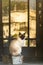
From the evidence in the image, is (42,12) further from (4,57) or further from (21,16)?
(4,57)

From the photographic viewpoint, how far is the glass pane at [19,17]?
546 inches

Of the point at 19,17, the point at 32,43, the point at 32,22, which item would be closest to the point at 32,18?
the point at 32,22

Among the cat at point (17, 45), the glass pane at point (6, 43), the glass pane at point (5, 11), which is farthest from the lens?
the glass pane at point (6, 43)

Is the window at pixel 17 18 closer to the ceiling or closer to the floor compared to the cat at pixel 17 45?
closer to the ceiling

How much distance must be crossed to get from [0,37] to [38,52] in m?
1.14

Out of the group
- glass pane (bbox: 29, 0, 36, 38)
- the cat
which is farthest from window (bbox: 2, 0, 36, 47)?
the cat

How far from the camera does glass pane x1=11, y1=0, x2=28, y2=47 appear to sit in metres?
13.9

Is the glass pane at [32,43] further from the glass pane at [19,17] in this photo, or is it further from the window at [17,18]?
the glass pane at [19,17]

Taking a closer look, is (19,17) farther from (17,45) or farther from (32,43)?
(17,45)

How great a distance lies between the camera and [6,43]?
45.7 ft

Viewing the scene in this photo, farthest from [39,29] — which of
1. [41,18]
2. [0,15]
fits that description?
[0,15]

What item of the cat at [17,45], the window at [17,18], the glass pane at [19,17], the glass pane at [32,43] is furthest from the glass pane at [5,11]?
the glass pane at [32,43]

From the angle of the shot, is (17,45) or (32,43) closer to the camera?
(17,45)

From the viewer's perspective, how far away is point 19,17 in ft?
45.5
